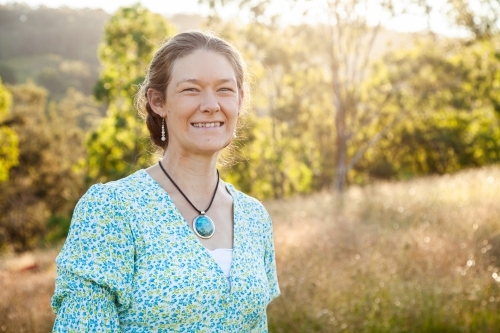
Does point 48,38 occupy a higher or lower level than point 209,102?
higher

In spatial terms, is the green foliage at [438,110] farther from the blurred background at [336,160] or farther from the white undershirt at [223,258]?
the white undershirt at [223,258]

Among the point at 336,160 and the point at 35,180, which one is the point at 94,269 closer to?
the point at 336,160

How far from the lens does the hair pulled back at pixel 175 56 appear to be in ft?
6.95

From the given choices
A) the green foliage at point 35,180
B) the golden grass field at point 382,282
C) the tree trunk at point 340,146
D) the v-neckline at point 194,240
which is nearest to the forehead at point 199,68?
the v-neckline at point 194,240

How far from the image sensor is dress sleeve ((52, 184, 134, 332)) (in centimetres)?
167

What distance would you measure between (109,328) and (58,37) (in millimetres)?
92511

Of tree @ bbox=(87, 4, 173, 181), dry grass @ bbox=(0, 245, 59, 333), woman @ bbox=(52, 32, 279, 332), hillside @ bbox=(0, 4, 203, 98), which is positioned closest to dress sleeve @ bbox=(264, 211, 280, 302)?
woman @ bbox=(52, 32, 279, 332)

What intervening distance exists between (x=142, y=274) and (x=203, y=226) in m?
0.35

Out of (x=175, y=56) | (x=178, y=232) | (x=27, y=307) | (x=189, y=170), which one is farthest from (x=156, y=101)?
(x=27, y=307)

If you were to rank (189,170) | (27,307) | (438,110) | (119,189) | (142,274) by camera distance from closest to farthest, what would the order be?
(142,274) < (119,189) < (189,170) < (27,307) < (438,110)

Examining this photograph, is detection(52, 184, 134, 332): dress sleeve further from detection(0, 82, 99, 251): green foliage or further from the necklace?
detection(0, 82, 99, 251): green foliage

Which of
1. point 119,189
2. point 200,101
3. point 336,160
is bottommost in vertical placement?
point 336,160

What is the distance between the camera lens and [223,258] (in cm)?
207

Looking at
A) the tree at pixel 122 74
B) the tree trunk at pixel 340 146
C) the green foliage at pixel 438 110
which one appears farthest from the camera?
the tree trunk at pixel 340 146
